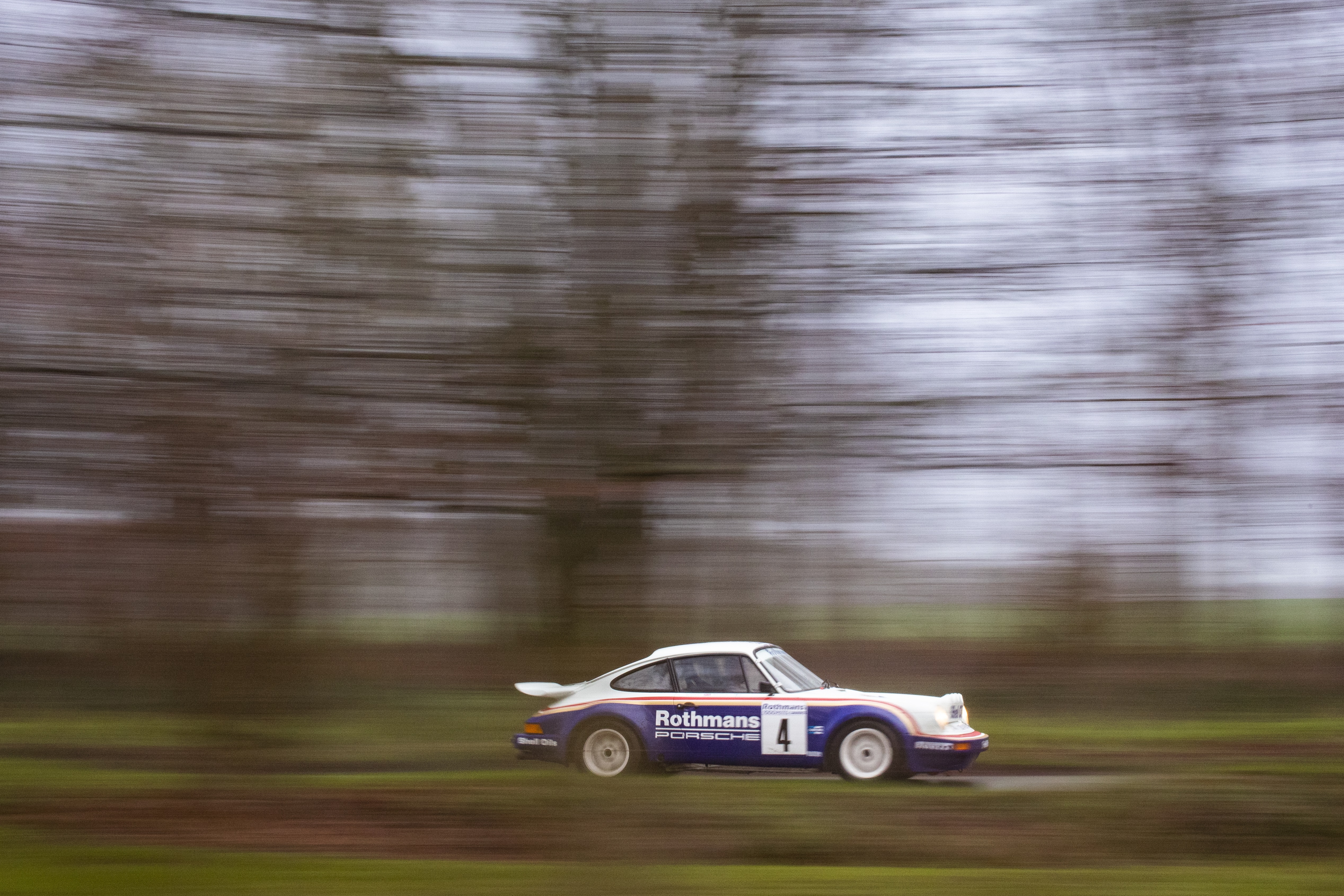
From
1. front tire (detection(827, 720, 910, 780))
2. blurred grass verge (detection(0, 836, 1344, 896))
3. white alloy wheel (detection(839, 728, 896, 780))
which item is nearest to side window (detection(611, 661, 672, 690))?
blurred grass verge (detection(0, 836, 1344, 896))

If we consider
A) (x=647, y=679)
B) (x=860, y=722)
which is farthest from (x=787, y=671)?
(x=860, y=722)

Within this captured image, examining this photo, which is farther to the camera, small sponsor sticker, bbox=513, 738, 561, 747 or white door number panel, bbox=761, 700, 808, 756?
white door number panel, bbox=761, 700, 808, 756

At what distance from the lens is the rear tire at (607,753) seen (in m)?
1.99

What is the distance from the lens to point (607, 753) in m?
2.31

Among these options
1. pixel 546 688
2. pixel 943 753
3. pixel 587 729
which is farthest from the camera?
pixel 943 753

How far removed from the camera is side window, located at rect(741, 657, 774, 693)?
3975 millimetres

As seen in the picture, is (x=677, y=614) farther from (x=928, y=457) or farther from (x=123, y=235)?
(x=123, y=235)

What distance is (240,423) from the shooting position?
2.06 metres

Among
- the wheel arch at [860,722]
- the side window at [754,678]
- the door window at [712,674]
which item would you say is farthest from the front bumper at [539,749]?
the wheel arch at [860,722]

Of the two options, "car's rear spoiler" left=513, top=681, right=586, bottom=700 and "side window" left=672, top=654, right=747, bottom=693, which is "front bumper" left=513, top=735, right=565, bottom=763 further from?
"side window" left=672, top=654, right=747, bottom=693

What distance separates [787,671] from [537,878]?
1689mm

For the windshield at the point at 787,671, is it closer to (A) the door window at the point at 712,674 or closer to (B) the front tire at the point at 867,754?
(A) the door window at the point at 712,674

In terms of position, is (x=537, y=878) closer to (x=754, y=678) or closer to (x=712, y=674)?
(x=712, y=674)

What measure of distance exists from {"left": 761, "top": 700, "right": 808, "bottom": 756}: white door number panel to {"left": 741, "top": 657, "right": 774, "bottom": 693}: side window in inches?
31.4
